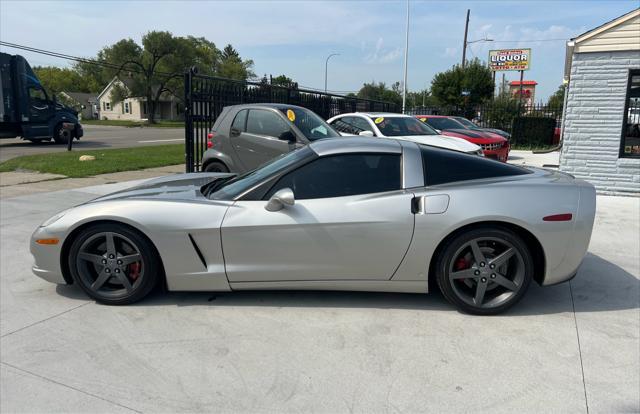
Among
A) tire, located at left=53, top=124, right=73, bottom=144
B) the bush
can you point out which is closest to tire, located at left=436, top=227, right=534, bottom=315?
the bush

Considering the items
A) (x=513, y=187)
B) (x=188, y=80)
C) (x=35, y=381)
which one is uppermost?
(x=188, y=80)

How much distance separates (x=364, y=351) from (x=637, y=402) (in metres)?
1.55

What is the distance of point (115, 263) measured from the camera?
3.82 metres

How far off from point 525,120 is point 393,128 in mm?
14095

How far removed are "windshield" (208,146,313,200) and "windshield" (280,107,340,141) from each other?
3.79 meters

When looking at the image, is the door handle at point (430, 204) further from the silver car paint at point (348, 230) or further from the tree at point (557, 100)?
the tree at point (557, 100)

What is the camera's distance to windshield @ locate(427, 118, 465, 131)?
1561cm

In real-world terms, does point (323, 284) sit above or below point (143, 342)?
above

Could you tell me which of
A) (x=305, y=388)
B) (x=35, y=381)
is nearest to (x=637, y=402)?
(x=305, y=388)

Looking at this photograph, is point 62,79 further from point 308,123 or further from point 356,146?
point 356,146

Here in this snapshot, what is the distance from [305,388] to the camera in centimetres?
280

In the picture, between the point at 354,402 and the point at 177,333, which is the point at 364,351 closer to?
the point at 354,402

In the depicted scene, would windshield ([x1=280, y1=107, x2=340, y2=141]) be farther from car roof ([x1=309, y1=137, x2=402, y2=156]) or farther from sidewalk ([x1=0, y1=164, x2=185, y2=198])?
sidewalk ([x1=0, y1=164, x2=185, y2=198])

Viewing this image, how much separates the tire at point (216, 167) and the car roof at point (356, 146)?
4.76m
